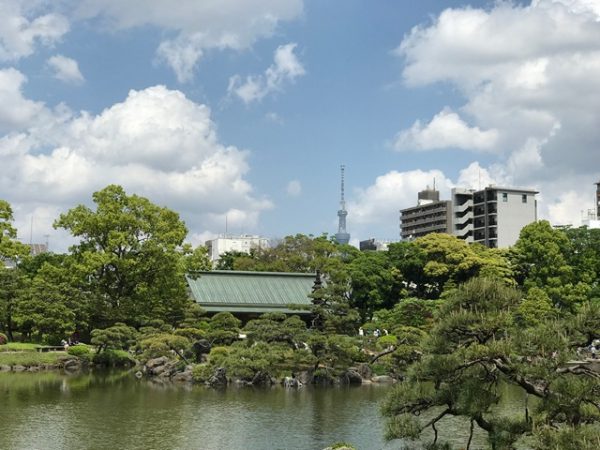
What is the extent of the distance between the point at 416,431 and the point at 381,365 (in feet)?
62.1

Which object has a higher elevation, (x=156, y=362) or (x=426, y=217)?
(x=426, y=217)

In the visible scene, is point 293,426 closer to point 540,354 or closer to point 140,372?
point 540,354

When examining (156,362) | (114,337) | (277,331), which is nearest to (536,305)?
(277,331)

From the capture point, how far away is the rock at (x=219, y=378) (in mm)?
25078

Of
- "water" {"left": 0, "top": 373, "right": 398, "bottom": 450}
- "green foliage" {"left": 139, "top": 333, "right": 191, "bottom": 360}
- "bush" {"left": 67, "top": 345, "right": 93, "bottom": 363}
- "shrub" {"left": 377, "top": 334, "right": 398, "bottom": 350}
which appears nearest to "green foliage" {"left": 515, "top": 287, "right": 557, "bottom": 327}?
"shrub" {"left": 377, "top": 334, "right": 398, "bottom": 350}

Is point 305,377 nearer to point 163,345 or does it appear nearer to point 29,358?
point 163,345

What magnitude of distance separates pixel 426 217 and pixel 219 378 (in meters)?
63.5

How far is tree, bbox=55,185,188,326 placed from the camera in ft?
120

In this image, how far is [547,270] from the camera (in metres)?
39.9

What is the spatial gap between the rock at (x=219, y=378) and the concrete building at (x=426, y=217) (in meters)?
58.6

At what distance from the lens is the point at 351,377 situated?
→ 26.6 m

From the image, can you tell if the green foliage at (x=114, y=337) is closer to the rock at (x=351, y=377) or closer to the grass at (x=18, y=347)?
the grass at (x=18, y=347)

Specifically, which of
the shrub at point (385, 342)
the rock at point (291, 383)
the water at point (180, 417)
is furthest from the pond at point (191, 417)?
the shrub at point (385, 342)

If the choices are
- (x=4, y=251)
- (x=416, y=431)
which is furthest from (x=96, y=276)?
(x=416, y=431)
